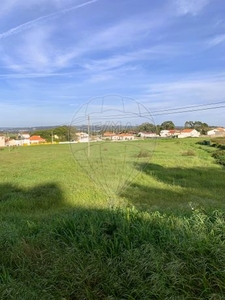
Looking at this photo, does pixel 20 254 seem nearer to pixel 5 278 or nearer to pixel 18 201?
pixel 5 278

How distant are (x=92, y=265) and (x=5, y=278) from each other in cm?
78

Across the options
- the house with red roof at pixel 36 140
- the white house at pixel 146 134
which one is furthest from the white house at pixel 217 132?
the white house at pixel 146 134

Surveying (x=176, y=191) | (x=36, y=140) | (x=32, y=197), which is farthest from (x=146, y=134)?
(x=36, y=140)

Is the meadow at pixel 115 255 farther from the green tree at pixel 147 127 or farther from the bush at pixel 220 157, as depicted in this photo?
the bush at pixel 220 157

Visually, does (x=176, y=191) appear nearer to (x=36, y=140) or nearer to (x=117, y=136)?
(x=117, y=136)

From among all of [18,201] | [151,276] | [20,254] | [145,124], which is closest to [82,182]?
[18,201]

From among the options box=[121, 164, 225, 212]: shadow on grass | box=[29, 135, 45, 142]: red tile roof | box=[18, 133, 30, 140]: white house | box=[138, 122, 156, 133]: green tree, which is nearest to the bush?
box=[121, 164, 225, 212]: shadow on grass

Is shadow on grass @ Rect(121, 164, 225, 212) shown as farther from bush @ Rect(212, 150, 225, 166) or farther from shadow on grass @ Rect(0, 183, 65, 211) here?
bush @ Rect(212, 150, 225, 166)

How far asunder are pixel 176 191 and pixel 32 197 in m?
3.84

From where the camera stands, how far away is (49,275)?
105 inches

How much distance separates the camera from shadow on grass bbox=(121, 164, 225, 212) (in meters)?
6.48

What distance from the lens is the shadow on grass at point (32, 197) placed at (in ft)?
21.4

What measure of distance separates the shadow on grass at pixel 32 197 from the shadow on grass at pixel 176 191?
5.67ft

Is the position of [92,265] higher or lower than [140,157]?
lower
